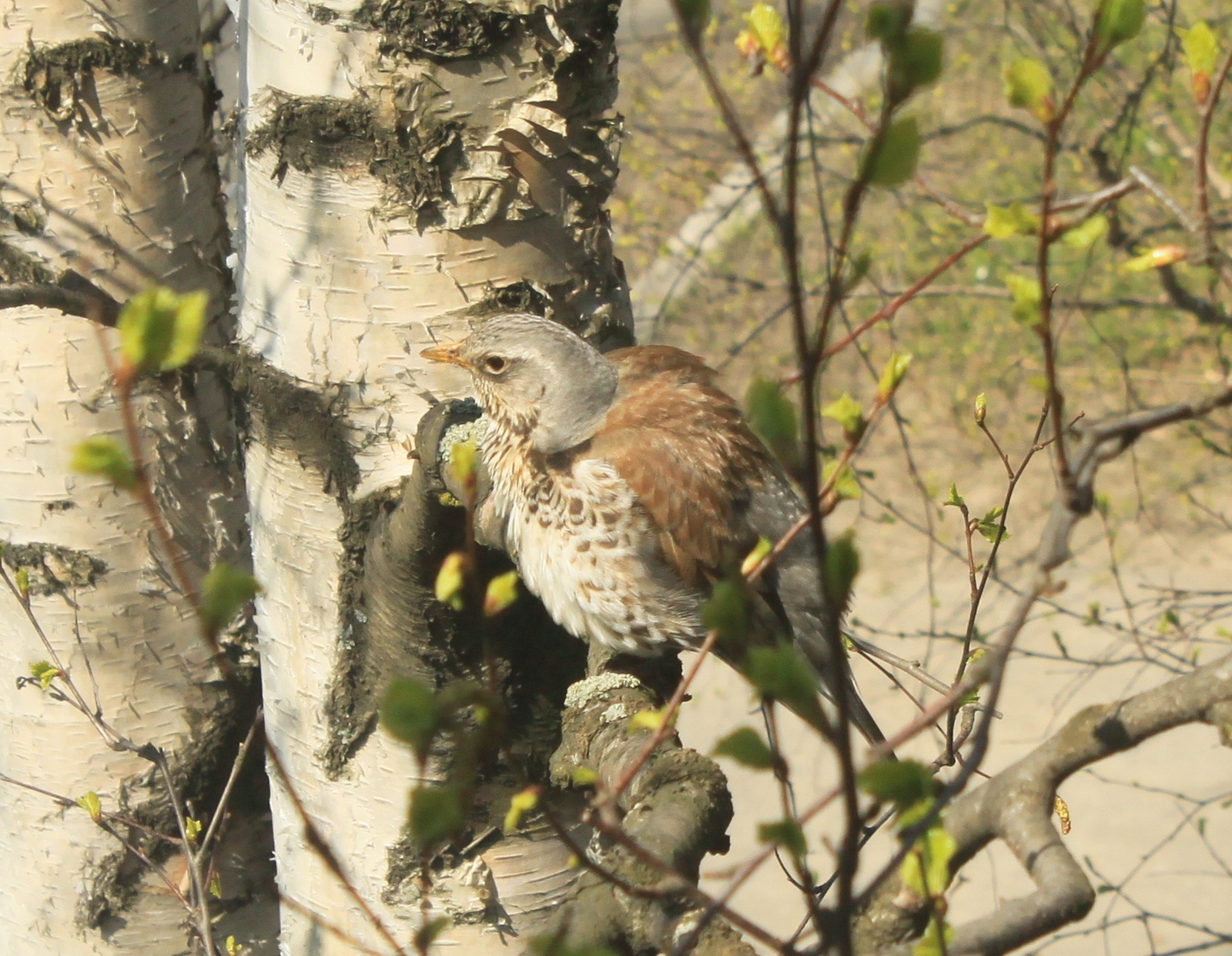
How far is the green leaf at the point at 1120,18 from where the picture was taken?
754 millimetres

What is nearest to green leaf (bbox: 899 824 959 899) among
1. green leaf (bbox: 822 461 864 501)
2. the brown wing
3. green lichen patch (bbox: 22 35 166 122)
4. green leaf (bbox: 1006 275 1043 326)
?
green leaf (bbox: 822 461 864 501)

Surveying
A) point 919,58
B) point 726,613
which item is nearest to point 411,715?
point 726,613

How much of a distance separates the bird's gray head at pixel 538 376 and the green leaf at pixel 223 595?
122 centimetres

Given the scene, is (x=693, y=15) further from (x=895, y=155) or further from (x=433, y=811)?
(x=433, y=811)

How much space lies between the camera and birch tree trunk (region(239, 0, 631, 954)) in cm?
187

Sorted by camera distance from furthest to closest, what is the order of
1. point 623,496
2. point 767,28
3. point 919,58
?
point 623,496, point 767,28, point 919,58

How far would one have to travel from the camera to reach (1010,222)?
882 millimetres

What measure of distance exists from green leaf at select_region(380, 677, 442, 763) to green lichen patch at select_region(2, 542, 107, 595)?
1.74 meters

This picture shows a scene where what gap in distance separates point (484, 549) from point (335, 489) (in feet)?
1.29

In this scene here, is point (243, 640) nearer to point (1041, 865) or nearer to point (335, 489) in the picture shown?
point (335, 489)

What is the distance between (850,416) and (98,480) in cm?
177

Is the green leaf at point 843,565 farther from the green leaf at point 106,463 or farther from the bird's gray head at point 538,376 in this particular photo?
the bird's gray head at point 538,376

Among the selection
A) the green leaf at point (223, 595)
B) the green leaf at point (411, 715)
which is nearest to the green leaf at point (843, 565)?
the green leaf at point (411, 715)

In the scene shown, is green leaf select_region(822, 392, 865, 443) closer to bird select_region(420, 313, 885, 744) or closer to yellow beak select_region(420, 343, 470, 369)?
yellow beak select_region(420, 343, 470, 369)
